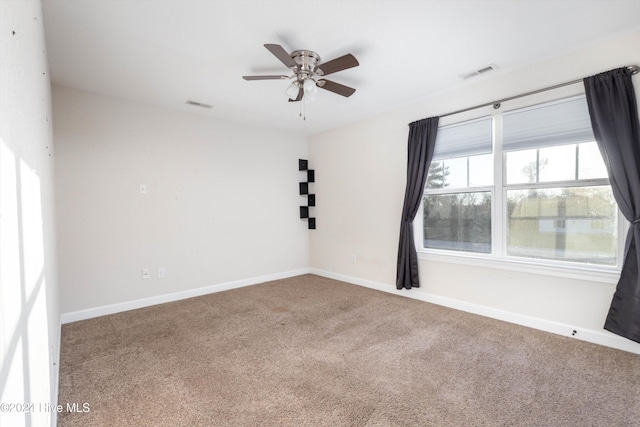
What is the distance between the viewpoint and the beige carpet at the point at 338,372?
1.76m

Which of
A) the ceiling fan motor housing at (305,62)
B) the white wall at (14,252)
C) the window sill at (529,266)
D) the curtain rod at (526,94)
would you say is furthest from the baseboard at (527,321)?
the white wall at (14,252)

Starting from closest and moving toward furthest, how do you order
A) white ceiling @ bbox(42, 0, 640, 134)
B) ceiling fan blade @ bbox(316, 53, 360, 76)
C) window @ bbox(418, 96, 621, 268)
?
1. white ceiling @ bbox(42, 0, 640, 134)
2. ceiling fan blade @ bbox(316, 53, 360, 76)
3. window @ bbox(418, 96, 621, 268)

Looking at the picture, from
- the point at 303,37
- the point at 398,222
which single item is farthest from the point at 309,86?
the point at 398,222

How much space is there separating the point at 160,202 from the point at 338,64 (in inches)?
115

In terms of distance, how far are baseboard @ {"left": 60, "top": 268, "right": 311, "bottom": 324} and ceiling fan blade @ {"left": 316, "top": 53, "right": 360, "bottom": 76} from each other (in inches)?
131

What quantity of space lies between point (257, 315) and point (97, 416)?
5.67 feet

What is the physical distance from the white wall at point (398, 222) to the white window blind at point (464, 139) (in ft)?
0.78

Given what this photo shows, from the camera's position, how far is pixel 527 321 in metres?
2.96

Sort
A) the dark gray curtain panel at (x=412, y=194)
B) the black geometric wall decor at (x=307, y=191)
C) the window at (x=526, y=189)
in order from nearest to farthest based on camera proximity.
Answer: the window at (x=526, y=189), the dark gray curtain panel at (x=412, y=194), the black geometric wall decor at (x=307, y=191)

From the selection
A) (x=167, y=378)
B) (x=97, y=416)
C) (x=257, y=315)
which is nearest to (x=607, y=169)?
(x=257, y=315)

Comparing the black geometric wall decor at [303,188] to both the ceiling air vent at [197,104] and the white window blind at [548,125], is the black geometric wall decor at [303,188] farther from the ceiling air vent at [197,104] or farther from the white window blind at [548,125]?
the white window blind at [548,125]

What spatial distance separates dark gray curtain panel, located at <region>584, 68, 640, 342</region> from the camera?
2.33 m

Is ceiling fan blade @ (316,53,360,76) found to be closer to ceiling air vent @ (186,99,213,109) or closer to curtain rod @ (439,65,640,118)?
curtain rod @ (439,65,640,118)

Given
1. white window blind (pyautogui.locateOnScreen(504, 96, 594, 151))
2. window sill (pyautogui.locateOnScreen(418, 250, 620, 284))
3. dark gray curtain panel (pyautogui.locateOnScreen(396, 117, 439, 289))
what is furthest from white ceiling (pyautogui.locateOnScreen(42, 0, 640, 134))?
window sill (pyautogui.locateOnScreen(418, 250, 620, 284))
